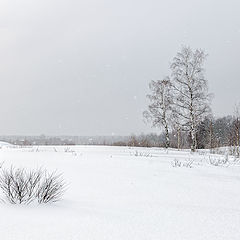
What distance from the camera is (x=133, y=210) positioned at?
4.27 meters

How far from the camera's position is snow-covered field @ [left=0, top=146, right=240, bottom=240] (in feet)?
10.7

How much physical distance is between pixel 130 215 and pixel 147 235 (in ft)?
2.52

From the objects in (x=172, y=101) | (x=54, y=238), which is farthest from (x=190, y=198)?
(x=172, y=101)

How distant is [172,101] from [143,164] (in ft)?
48.5

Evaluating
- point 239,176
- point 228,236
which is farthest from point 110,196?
point 239,176

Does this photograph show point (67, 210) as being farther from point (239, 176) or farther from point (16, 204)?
point (239, 176)

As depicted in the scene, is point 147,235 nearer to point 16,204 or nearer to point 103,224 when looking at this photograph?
point 103,224

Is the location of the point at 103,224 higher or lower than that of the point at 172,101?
lower

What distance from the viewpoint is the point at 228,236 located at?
3.26 m

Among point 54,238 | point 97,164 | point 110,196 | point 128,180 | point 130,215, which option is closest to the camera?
point 54,238

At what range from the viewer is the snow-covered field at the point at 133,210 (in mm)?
3270

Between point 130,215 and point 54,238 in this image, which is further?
point 130,215

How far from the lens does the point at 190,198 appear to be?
5113 mm

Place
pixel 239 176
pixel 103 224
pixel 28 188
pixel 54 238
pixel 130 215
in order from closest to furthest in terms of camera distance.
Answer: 1. pixel 54 238
2. pixel 103 224
3. pixel 130 215
4. pixel 28 188
5. pixel 239 176
